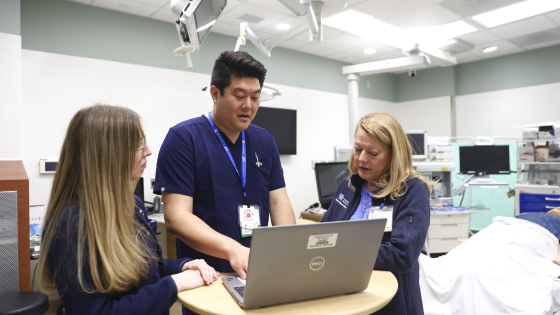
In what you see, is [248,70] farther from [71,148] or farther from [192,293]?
[192,293]

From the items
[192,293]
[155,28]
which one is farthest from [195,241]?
[155,28]

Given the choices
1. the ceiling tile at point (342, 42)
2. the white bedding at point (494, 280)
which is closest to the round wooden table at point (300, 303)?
the white bedding at point (494, 280)

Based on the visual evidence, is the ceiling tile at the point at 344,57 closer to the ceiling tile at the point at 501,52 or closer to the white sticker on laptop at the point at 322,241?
the ceiling tile at the point at 501,52

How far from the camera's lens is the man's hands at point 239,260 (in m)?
1.07

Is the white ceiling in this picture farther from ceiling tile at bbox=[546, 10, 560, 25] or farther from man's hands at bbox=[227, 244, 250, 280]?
man's hands at bbox=[227, 244, 250, 280]

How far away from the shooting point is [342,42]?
5.22m

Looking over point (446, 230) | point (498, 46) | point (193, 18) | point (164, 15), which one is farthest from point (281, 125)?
point (193, 18)

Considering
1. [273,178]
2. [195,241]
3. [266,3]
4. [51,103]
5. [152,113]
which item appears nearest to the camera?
[195,241]

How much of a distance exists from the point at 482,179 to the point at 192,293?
15.2ft

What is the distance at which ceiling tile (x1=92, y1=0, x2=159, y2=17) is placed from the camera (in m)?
3.75

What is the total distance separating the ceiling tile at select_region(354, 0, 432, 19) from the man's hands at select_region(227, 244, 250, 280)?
349 centimetres

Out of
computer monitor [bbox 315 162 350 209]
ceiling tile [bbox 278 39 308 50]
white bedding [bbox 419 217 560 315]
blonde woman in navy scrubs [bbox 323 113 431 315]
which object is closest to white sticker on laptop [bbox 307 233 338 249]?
blonde woman in navy scrubs [bbox 323 113 431 315]

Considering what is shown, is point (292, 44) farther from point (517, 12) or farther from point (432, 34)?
point (517, 12)

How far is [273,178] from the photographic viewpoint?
157 centimetres
